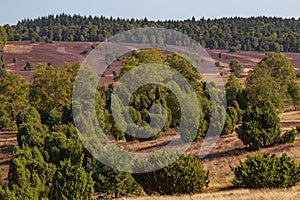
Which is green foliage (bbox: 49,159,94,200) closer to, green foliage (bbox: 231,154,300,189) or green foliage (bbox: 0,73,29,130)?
green foliage (bbox: 231,154,300,189)

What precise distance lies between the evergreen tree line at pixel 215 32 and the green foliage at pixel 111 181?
108429 millimetres

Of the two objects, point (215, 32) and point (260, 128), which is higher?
point (215, 32)

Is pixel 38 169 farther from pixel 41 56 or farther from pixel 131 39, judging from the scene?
pixel 131 39

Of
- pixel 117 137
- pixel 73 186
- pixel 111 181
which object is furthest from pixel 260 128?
pixel 73 186

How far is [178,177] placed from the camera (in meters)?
17.0

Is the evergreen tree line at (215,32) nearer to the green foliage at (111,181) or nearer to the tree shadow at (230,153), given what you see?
the tree shadow at (230,153)

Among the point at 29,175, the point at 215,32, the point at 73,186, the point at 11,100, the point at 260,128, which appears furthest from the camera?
the point at 215,32

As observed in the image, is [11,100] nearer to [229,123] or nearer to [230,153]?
[229,123]

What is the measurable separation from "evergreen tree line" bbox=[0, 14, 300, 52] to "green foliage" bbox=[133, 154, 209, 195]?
10801 cm

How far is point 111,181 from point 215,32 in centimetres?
12587

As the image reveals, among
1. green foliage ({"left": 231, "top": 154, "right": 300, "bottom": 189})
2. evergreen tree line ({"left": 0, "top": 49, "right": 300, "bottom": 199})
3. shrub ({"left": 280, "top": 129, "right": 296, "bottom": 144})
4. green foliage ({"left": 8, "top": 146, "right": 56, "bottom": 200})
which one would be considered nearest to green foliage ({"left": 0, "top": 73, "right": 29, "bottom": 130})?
evergreen tree line ({"left": 0, "top": 49, "right": 300, "bottom": 199})

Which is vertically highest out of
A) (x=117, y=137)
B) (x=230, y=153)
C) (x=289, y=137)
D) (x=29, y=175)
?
(x=289, y=137)

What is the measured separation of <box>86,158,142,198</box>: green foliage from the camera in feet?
56.9

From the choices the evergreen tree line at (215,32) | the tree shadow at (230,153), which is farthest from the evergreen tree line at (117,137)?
the evergreen tree line at (215,32)
